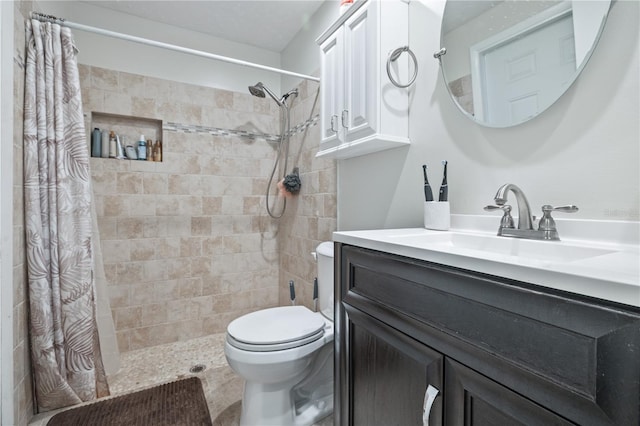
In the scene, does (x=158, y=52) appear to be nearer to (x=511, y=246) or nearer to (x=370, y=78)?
(x=370, y=78)

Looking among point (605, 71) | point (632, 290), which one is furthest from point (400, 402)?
point (605, 71)

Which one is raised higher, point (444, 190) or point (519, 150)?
point (519, 150)

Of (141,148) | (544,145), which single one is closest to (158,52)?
(141,148)

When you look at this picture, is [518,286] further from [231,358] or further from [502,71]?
[231,358]

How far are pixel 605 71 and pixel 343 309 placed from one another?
100cm

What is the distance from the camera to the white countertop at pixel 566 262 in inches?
17.0

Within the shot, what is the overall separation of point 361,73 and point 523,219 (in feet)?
2.98

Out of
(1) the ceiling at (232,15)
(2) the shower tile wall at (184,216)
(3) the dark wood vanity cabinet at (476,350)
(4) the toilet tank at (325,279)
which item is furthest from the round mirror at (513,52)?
(2) the shower tile wall at (184,216)

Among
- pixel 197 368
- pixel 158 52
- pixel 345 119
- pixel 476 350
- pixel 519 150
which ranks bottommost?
pixel 197 368

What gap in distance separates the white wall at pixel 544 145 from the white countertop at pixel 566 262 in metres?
0.10

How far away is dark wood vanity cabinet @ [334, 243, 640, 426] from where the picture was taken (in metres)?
0.43

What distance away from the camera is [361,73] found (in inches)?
53.8

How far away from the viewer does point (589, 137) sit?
82 cm

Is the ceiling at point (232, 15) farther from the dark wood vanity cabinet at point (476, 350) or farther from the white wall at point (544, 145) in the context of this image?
the dark wood vanity cabinet at point (476, 350)
